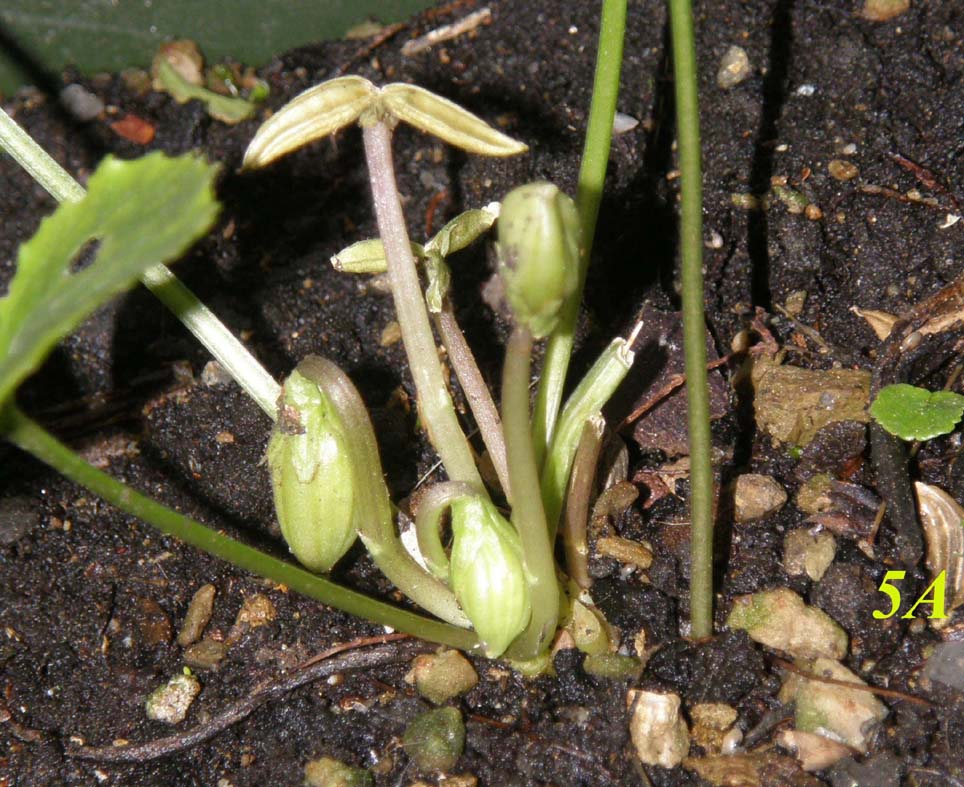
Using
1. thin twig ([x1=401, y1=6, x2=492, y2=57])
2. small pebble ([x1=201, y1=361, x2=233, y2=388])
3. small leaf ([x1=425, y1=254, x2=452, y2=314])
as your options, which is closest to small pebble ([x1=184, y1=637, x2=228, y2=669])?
small pebble ([x1=201, y1=361, x2=233, y2=388])

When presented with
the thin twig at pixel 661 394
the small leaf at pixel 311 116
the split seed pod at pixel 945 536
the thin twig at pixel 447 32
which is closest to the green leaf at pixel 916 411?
the split seed pod at pixel 945 536

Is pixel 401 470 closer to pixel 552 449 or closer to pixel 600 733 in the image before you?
pixel 552 449

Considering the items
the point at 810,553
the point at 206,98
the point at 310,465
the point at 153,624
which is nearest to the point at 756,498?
the point at 810,553

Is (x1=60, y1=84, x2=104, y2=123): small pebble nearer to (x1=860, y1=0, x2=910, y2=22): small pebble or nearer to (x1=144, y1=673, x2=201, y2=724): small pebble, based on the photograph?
(x1=144, y1=673, x2=201, y2=724): small pebble

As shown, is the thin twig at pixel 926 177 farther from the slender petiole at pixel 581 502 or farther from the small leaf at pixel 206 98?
the small leaf at pixel 206 98

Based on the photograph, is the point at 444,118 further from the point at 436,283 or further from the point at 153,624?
the point at 153,624

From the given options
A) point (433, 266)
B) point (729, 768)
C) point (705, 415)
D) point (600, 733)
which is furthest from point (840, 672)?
point (433, 266)
